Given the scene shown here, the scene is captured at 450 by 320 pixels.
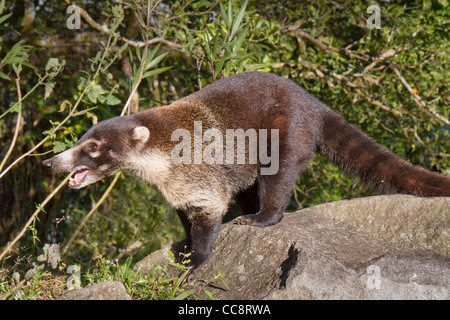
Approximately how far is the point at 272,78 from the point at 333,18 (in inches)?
100

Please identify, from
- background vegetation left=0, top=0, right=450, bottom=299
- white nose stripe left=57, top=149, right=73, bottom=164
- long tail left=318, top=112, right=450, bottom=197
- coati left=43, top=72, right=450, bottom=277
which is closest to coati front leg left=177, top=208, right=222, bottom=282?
coati left=43, top=72, right=450, bottom=277

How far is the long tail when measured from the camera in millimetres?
4531

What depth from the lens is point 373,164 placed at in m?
4.68

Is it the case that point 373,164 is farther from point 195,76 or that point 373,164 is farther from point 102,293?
point 195,76

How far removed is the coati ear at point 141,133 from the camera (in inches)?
176

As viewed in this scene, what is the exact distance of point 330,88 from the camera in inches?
276

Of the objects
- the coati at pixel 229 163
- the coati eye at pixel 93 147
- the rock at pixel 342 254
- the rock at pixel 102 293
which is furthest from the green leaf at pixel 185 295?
the coati eye at pixel 93 147

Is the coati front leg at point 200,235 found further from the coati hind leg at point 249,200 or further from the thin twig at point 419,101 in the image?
the thin twig at point 419,101

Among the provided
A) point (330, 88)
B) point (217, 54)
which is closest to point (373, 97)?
point (330, 88)

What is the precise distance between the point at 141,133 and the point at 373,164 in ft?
6.65

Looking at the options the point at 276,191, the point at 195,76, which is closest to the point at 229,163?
the point at 276,191

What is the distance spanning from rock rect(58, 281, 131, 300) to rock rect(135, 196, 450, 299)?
703 mm

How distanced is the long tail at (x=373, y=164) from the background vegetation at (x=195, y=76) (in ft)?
3.62
